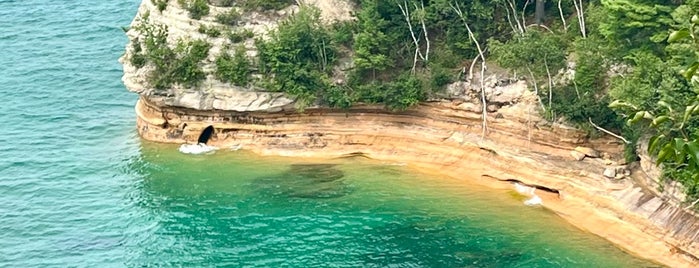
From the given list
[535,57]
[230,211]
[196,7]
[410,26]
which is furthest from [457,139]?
[196,7]

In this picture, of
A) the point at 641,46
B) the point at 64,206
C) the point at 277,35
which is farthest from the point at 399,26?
the point at 64,206

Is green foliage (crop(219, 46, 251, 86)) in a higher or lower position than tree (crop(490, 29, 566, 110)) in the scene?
lower

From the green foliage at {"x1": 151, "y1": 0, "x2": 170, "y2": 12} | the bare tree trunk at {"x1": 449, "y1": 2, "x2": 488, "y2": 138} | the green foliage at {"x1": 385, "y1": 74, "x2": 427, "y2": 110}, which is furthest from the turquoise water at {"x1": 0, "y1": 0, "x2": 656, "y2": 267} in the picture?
the green foliage at {"x1": 151, "y1": 0, "x2": 170, "y2": 12}

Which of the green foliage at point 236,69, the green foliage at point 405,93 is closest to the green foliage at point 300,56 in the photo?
the green foliage at point 236,69

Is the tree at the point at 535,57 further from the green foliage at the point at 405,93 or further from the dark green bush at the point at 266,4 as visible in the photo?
the dark green bush at the point at 266,4

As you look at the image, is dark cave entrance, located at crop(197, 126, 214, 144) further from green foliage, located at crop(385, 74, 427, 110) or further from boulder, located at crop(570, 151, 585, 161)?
boulder, located at crop(570, 151, 585, 161)

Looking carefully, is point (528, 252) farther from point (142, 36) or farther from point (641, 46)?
point (142, 36)

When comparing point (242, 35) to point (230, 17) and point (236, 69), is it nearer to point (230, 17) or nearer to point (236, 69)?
point (230, 17)
